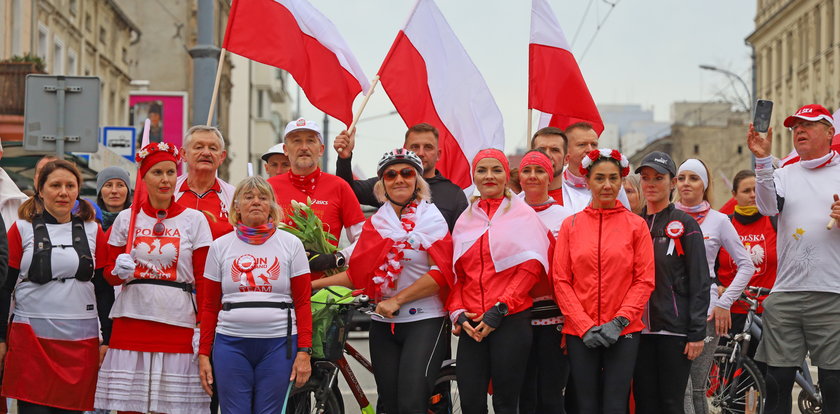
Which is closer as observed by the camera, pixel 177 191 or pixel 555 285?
pixel 555 285

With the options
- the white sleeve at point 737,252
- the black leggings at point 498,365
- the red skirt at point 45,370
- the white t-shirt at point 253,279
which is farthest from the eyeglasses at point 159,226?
the white sleeve at point 737,252

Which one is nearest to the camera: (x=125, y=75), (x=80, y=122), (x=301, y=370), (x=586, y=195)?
(x=301, y=370)

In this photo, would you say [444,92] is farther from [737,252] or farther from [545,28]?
[737,252]

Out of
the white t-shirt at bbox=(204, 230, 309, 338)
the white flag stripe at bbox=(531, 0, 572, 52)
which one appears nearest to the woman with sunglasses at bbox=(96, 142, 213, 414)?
the white t-shirt at bbox=(204, 230, 309, 338)

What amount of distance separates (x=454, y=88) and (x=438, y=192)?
216 cm

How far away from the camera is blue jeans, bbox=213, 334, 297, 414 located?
21.9 feet

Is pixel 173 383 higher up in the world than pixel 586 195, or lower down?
lower down

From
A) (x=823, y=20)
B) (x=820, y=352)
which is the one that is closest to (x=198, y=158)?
(x=820, y=352)

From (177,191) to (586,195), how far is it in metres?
2.88

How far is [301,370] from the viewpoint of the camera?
22.3 ft

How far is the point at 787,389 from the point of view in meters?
7.90

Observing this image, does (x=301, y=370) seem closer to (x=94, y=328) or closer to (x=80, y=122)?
(x=94, y=328)

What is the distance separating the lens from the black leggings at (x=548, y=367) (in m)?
7.07

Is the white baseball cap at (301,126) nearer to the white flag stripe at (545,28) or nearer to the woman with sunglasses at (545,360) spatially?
the woman with sunglasses at (545,360)
